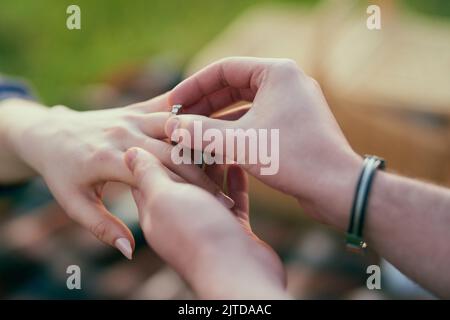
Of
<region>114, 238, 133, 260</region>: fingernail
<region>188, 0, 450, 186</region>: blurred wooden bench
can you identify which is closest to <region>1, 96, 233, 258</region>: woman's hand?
<region>114, 238, 133, 260</region>: fingernail

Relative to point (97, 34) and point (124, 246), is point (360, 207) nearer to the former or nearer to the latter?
point (124, 246)

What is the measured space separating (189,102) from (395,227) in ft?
1.37

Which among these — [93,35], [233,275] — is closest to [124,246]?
[233,275]

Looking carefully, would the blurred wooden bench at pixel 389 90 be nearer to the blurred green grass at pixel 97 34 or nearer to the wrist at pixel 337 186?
the blurred green grass at pixel 97 34

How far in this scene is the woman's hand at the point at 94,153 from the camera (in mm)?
1022

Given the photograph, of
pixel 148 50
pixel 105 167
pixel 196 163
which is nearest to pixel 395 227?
pixel 196 163

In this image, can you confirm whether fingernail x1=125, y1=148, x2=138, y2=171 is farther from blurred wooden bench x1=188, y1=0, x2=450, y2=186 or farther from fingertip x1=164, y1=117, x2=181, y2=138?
blurred wooden bench x1=188, y1=0, x2=450, y2=186

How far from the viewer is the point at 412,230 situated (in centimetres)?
87

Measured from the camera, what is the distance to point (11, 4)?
2727 millimetres

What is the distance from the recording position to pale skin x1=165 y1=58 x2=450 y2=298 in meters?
0.87

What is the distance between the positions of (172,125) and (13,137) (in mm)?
397

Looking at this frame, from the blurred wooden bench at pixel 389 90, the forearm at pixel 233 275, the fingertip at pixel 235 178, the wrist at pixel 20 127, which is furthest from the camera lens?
the blurred wooden bench at pixel 389 90

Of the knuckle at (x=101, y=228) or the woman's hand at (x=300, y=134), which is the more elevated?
the woman's hand at (x=300, y=134)

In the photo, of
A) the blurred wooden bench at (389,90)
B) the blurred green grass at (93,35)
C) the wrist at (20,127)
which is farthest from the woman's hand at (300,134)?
the blurred green grass at (93,35)
